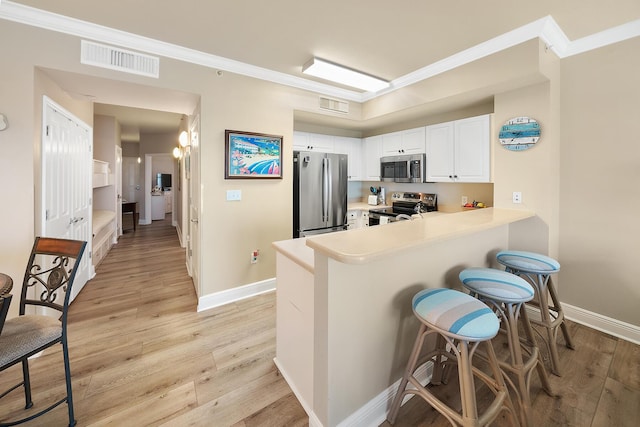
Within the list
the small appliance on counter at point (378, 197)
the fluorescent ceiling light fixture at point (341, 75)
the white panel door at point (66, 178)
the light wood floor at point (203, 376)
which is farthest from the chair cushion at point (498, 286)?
the white panel door at point (66, 178)

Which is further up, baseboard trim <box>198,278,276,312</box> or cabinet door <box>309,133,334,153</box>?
cabinet door <box>309,133,334,153</box>

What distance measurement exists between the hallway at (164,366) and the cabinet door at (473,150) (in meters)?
2.79

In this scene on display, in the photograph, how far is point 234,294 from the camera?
3160 mm

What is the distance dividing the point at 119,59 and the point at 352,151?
10.9 feet

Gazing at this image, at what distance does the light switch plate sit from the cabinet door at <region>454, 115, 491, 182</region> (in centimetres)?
269

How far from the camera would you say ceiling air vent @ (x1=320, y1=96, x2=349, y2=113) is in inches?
142

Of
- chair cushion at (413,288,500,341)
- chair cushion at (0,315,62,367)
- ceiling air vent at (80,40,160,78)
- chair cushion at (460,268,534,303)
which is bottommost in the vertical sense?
chair cushion at (0,315,62,367)

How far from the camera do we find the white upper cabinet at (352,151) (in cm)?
458

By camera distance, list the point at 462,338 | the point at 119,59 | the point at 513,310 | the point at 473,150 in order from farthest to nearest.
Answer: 1. the point at 473,150
2. the point at 119,59
3. the point at 513,310
4. the point at 462,338

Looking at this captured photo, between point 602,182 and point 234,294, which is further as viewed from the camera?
point 234,294

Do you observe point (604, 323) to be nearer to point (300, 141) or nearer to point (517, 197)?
point (517, 197)

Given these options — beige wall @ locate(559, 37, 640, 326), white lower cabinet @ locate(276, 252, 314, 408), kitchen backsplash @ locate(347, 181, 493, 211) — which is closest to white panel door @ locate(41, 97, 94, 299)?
white lower cabinet @ locate(276, 252, 314, 408)

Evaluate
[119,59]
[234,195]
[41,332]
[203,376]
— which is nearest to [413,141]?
[234,195]

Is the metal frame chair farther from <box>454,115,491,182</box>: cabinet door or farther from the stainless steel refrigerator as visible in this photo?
<box>454,115,491,182</box>: cabinet door
